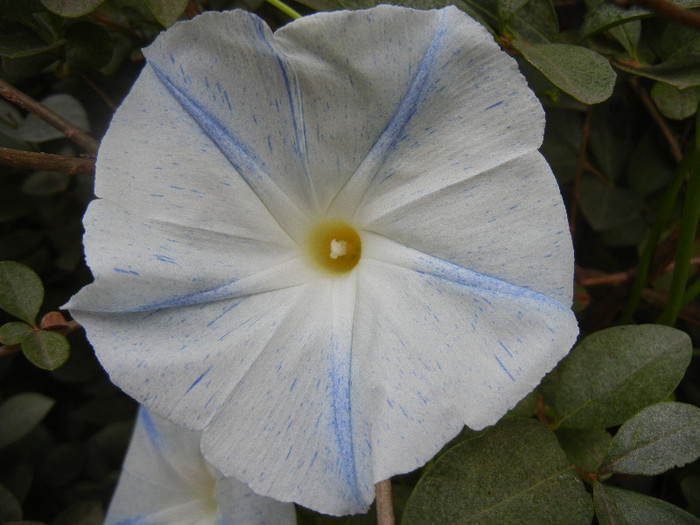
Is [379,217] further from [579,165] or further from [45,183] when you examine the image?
[45,183]

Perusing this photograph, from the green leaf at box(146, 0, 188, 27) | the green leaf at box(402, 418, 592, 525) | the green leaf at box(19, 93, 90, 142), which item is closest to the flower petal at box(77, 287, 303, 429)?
the green leaf at box(402, 418, 592, 525)

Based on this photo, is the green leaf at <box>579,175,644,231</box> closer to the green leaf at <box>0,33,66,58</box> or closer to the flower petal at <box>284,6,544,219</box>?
the flower petal at <box>284,6,544,219</box>

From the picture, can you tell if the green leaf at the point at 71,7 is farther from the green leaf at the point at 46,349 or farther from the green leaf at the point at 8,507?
the green leaf at the point at 8,507

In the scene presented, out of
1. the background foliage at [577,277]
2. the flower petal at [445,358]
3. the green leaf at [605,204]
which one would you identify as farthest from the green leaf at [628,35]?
the flower petal at [445,358]

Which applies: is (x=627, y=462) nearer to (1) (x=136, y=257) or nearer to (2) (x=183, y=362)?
(2) (x=183, y=362)

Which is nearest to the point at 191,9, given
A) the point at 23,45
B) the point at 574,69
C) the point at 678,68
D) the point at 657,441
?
the point at 23,45

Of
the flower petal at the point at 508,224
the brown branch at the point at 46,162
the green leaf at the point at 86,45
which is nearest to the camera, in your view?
the flower petal at the point at 508,224
